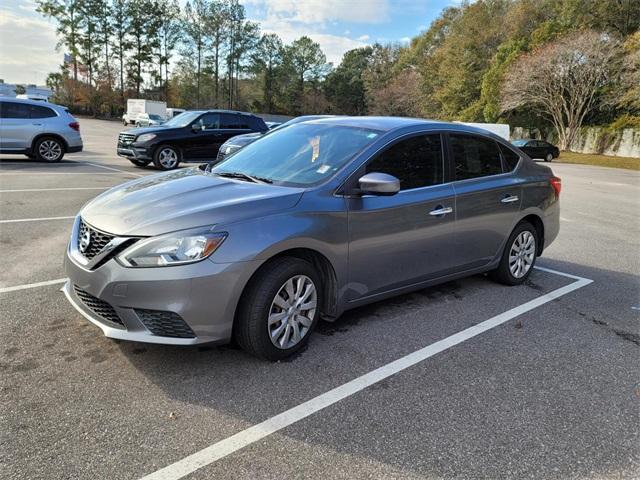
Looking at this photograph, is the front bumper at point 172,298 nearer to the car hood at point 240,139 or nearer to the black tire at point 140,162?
the car hood at point 240,139

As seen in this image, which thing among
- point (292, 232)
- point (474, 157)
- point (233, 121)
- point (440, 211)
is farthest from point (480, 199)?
point (233, 121)

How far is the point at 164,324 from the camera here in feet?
10.0

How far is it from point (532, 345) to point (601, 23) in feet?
171

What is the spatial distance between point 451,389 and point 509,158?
9.75ft

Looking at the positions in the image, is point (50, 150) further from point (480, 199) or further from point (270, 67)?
point (270, 67)

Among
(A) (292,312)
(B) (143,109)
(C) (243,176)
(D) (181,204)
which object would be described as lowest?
(A) (292,312)

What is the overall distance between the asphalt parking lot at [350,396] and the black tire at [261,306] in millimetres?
157

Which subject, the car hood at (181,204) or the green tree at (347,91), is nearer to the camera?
the car hood at (181,204)

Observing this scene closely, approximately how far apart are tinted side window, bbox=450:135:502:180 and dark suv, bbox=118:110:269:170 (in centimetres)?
1083

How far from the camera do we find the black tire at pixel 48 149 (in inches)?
546

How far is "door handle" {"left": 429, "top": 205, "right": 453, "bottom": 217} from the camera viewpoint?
168 inches

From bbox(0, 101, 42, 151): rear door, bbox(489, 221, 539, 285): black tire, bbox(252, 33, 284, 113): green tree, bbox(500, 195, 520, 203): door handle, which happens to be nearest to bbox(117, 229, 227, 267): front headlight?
bbox(500, 195, 520, 203): door handle

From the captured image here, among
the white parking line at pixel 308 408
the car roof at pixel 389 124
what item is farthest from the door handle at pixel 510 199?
the white parking line at pixel 308 408

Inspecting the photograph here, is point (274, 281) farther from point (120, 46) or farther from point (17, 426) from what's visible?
point (120, 46)
